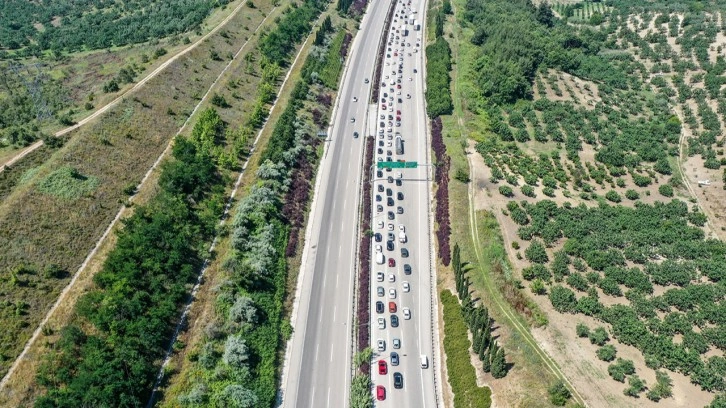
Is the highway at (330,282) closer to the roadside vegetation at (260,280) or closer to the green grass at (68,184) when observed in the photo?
the roadside vegetation at (260,280)

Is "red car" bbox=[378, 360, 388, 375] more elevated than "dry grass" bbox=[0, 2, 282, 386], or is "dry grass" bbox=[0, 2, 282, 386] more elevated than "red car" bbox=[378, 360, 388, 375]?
"dry grass" bbox=[0, 2, 282, 386]

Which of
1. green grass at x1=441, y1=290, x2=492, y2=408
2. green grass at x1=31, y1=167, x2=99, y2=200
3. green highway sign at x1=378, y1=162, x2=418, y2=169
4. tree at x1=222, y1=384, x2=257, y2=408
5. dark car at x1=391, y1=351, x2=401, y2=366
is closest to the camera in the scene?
tree at x1=222, y1=384, x2=257, y2=408

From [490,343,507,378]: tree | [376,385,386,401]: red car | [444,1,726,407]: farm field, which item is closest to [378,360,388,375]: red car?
[376,385,386,401]: red car

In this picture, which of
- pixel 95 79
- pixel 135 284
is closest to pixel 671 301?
pixel 135 284

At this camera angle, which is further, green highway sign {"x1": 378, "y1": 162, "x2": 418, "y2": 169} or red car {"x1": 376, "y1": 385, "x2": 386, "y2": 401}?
green highway sign {"x1": 378, "y1": 162, "x2": 418, "y2": 169}

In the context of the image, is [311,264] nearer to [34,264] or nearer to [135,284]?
[135,284]

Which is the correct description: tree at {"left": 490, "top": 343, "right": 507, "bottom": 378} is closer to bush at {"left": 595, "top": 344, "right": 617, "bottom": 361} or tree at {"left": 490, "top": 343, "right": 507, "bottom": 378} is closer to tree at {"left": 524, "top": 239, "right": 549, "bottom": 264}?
bush at {"left": 595, "top": 344, "right": 617, "bottom": 361}

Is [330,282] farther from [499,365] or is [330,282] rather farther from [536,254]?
[536,254]
